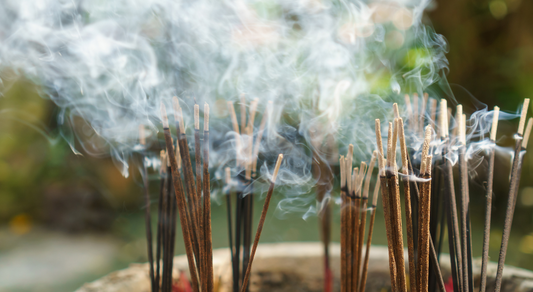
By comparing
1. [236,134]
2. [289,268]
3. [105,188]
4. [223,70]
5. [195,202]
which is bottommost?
[289,268]

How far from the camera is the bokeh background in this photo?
2.41 meters

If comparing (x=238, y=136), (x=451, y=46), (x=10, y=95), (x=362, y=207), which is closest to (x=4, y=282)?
(x=10, y=95)

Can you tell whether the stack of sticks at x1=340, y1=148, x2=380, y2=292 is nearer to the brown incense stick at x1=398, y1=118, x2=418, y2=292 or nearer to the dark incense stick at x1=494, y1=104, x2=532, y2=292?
the brown incense stick at x1=398, y1=118, x2=418, y2=292

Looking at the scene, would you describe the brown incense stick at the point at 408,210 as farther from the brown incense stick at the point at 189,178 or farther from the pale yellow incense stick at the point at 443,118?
the brown incense stick at the point at 189,178

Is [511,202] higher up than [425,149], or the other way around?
[425,149]

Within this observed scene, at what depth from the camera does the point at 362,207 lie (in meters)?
0.71

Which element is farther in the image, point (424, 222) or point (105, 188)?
point (105, 188)

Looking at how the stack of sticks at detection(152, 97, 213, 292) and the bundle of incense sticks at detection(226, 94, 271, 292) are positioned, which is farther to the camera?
the bundle of incense sticks at detection(226, 94, 271, 292)

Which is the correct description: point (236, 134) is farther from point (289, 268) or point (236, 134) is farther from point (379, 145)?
point (289, 268)

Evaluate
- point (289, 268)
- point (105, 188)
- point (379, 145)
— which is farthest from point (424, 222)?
point (105, 188)

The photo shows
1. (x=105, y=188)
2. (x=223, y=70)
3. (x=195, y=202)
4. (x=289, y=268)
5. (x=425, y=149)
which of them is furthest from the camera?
(x=105, y=188)

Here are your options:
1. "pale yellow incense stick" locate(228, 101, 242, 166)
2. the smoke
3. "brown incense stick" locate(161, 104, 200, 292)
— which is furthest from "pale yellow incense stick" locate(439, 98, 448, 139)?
"brown incense stick" locate(161, 104, 200, 292)

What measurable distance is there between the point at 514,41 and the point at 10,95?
171 inches

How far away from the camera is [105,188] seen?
3213 millimetres
